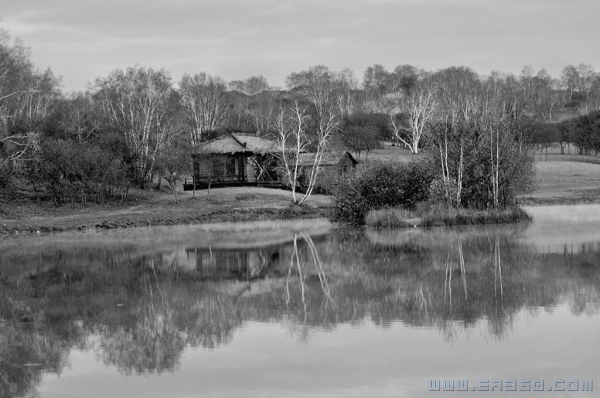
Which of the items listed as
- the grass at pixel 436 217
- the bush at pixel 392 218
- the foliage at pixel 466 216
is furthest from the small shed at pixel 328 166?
the foliage at pixel 466 216

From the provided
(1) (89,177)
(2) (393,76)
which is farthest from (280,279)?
(2) (393,76)

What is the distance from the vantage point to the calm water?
12.1m

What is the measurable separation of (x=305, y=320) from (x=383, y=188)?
85.1 feet

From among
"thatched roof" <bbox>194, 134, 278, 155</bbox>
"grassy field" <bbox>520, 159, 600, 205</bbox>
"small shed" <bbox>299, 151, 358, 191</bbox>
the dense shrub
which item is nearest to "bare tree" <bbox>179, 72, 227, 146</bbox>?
"thatched roof" <bbox>194, 134, 278, 155</bbox>

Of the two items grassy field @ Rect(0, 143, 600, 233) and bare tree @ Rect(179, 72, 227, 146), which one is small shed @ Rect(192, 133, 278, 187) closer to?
grassy field @ Rect(0, 143, 600, 233)

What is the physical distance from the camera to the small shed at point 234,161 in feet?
229

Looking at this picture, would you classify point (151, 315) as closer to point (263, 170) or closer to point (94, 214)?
point (94, 214)

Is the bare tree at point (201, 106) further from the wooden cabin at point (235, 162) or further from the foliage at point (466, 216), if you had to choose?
the foliage at point (466, 216)

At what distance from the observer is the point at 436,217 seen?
41.0m

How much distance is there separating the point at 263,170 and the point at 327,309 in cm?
5206

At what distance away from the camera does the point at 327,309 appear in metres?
17.9

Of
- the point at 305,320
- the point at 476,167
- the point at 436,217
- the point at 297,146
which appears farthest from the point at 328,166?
the point at 305,320

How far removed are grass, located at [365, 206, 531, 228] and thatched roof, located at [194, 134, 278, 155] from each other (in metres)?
29.0

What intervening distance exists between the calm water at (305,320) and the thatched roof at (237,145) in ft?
128
